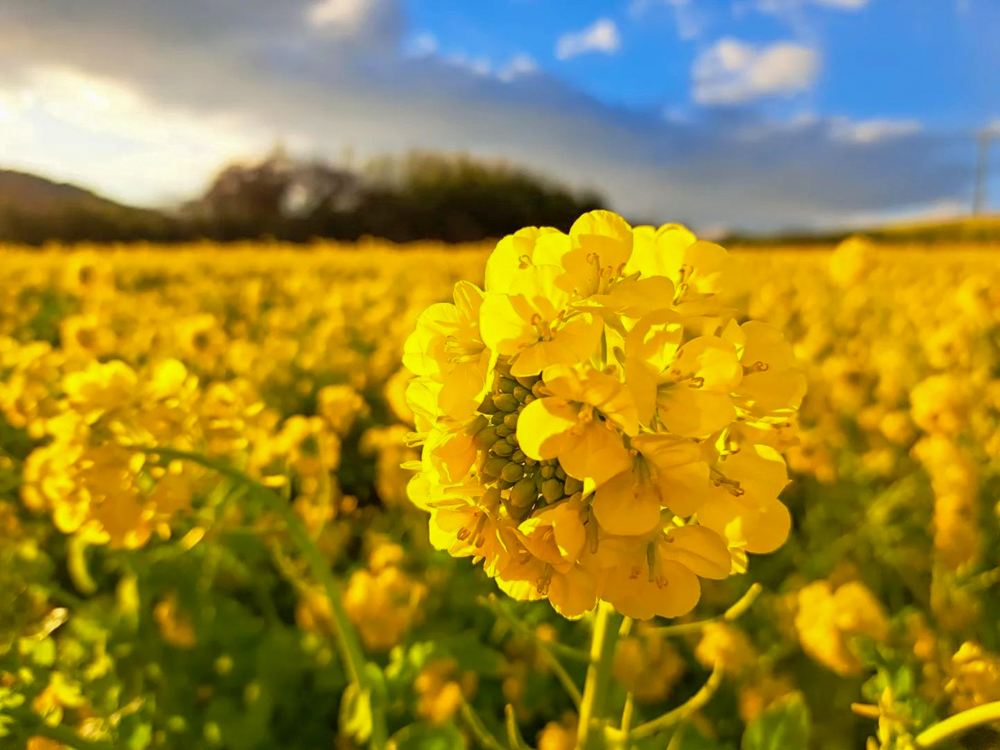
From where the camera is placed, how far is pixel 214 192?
2067 cm

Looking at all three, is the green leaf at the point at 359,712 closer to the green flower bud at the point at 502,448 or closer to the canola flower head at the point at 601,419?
the canola flower head at the point at 601,419

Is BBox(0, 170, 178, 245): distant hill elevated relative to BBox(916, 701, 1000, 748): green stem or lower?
elevated

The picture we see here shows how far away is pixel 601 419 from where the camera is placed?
82 cm

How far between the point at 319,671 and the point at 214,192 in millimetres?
20656

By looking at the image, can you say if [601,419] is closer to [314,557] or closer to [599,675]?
[599,675]

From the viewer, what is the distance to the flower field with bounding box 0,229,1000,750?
85 cm

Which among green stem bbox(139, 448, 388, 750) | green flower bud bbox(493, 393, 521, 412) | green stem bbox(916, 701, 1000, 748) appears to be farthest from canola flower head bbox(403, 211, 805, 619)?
green stem bbox(139, 448, 388, 750)

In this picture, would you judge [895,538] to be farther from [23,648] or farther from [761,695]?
[23,648]

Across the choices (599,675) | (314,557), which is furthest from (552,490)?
(314,557)

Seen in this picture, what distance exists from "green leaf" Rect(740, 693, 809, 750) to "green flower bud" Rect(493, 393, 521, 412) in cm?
86

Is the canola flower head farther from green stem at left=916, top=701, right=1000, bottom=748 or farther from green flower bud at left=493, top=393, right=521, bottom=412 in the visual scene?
green stem at left=916, top=701, right=1000, bottom=748

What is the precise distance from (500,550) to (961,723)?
0.63 metres

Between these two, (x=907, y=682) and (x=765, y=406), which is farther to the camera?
(x=907, y=682)

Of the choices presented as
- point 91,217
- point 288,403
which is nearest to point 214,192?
point 91,217
